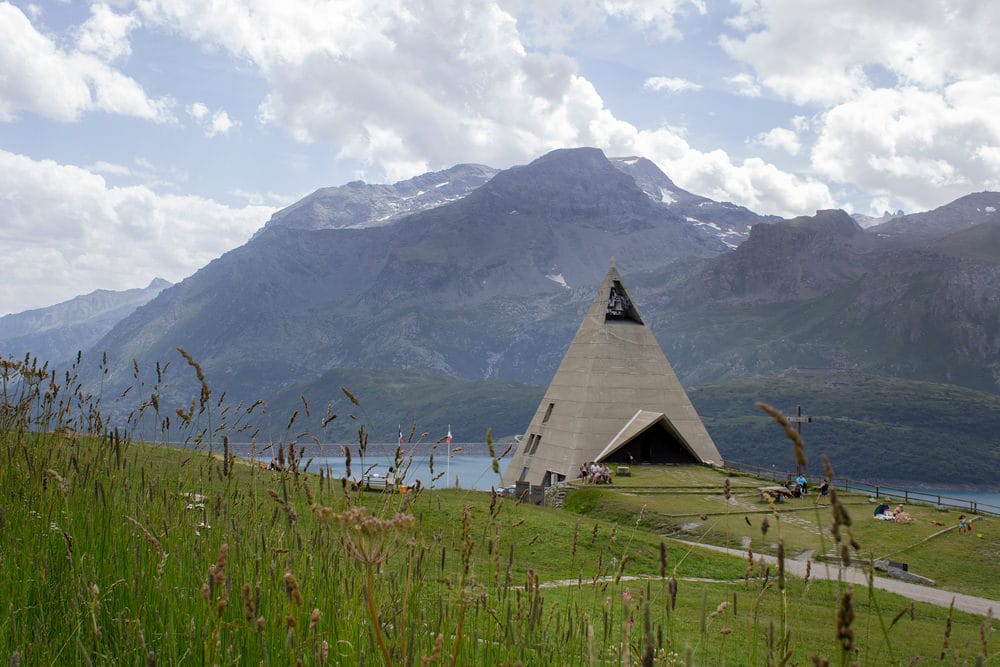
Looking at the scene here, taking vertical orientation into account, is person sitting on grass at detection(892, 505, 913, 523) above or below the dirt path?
above

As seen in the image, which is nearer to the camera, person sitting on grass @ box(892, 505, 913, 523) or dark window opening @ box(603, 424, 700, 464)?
person sitting on grass @ box(892, 505, 913, 523)

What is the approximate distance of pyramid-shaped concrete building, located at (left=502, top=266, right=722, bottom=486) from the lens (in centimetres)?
3775

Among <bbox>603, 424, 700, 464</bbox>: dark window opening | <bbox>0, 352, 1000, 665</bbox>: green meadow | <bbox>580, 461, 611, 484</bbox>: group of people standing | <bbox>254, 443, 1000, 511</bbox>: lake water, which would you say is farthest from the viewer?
Result: <bbox>603, 424, 700, 464</bbox>: dark window opening

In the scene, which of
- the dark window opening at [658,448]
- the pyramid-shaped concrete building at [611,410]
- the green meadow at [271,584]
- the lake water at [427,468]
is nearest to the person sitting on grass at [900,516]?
the lake water at [427,468]

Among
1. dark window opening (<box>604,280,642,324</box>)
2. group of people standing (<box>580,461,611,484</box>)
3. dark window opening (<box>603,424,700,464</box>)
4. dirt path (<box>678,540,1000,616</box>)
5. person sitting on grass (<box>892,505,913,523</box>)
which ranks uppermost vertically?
dark window opening (<box>604,280,642,324</box>)

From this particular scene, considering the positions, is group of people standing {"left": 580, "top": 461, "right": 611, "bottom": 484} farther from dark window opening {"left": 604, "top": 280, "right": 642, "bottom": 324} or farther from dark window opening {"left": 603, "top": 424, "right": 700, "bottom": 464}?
dark window opening {"left": 604, "top": 280, "right": 642, "bottom": 324}

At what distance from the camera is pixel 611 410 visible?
128 feet

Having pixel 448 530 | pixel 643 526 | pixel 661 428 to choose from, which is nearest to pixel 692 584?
pixel 448 530

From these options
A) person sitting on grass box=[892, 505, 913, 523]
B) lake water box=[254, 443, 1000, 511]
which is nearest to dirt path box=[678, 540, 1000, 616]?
person sitting on grass box=[892, 505, 913, 523]

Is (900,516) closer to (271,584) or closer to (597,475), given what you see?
(597,475)

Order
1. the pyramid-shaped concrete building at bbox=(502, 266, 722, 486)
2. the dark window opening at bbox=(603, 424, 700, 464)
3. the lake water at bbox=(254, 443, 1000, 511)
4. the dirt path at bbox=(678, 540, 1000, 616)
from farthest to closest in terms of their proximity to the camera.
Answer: the dark window opening at bbox=(603, 424, 700, 464) < the pyramid-shaped concrete building at bbox=(502, 266, 722, 486) < the dirt path at bbox=(678, 540, 1000, 616) < the lake water at bbox=(254, 443, 1000, 511)

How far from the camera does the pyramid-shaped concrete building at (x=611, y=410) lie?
37.8 meters

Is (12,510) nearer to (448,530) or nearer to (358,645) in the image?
(358,645)

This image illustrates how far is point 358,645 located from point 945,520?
2953 centimetres
